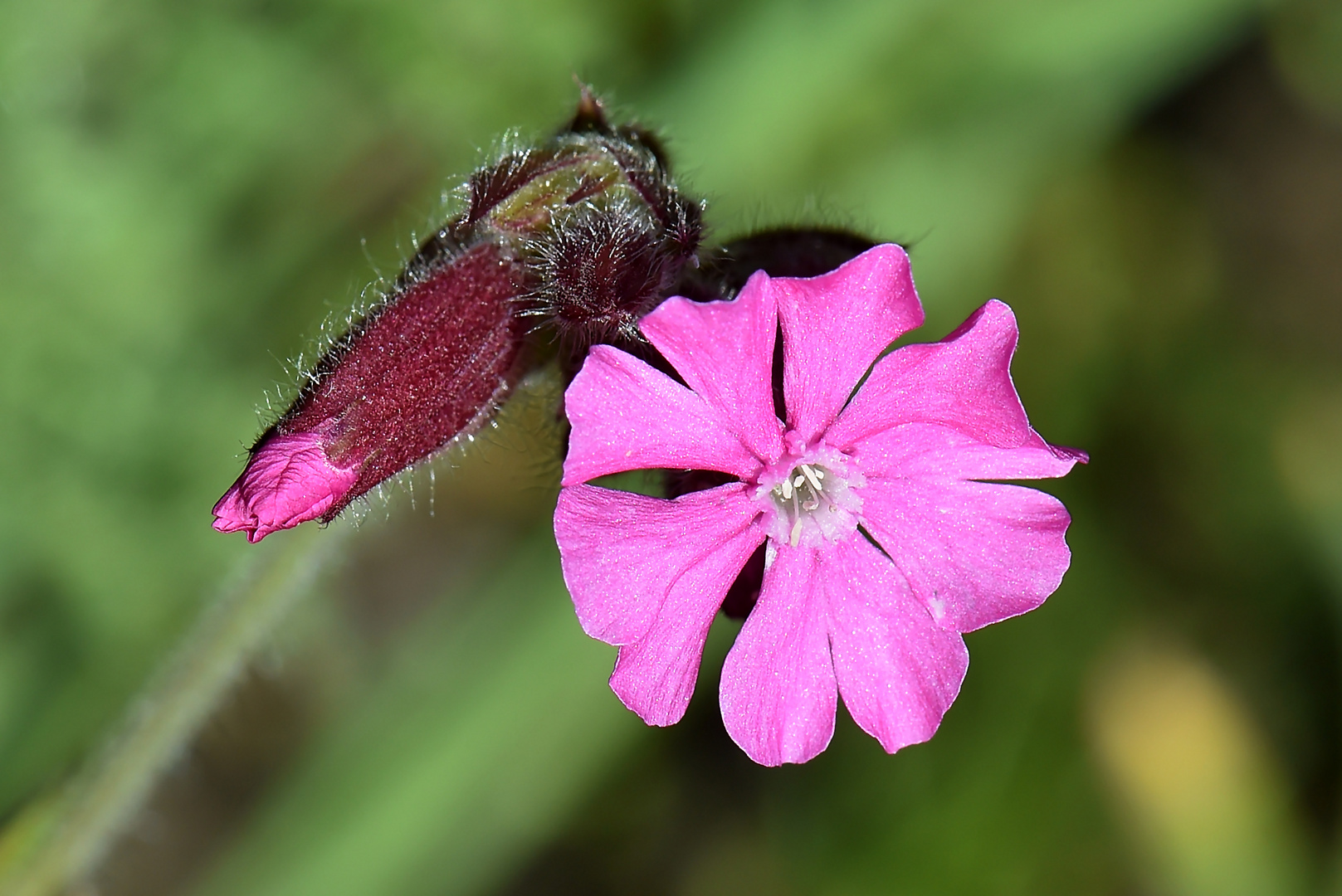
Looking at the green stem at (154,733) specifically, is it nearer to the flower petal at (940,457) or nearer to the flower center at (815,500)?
the flower center at (815,500)

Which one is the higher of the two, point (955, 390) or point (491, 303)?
point (491, 303)

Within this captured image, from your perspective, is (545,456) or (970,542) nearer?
(970,542)

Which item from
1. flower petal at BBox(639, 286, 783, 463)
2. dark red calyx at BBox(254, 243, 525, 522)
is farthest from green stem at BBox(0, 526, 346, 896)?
flower petal at BBox(639, 286, 783, 463)

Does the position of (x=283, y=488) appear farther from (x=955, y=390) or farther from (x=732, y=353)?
(x=955, y=390)

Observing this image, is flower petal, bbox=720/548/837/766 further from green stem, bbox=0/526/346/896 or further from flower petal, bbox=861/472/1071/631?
green stem, bbox=0/526/346/896

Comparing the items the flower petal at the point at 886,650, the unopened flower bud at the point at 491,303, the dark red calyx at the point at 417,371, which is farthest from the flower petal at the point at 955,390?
the dark red calyx at the point at 417,371

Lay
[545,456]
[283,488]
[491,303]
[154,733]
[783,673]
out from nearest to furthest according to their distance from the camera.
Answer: [283,488]
[783,673]
[491,303]
[154,733]
[545,456]

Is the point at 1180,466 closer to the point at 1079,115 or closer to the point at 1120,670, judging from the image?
the point at 1120,670

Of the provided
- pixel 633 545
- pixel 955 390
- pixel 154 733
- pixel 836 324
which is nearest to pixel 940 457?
pixel 955 390
